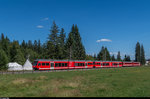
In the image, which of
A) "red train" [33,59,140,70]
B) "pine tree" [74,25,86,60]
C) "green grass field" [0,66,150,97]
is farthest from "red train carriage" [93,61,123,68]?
"green grass field" [0,66,150,97]

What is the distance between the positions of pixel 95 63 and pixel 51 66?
2340 centimetres

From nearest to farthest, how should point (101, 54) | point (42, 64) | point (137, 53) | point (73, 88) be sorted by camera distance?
point (73, 88) → point (42, 64) → point (101, 54) → point (137, 53)

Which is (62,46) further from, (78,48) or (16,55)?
(16,55)

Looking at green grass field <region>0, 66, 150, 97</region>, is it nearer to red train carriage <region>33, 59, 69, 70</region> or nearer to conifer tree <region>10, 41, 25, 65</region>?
red train carriage <region>33, 59, 69, 70</region>

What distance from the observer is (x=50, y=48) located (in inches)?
2926

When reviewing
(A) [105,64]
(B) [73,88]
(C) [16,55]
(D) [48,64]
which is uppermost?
(C) [16,55]

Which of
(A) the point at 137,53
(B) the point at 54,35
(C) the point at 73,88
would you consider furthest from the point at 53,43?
(A) the point at 137,53

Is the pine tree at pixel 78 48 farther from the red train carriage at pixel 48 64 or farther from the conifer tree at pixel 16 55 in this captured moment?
the red train carriage at pixel 48 64

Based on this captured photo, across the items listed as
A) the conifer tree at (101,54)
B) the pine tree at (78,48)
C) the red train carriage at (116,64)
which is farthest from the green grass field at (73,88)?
the conifer tree at (101,54)

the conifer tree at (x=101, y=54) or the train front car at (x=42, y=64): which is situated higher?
the conifer tree at (x=101, y=54)

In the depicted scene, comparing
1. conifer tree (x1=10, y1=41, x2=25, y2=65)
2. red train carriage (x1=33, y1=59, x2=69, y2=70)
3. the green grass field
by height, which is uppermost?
conifer tree (x1=10, y1=41, x2=25, y2=65)

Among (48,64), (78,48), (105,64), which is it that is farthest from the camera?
(78,48)

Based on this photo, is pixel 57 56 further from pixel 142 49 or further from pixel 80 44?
pixel 142 49

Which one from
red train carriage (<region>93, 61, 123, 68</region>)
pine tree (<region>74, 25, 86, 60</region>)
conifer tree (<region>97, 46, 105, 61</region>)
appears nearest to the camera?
red train carriage (<region>93, 61, 123, 68</region>)
